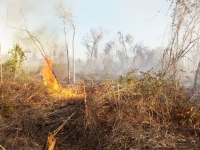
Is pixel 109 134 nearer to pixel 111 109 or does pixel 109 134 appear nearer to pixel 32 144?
pixel 111 109

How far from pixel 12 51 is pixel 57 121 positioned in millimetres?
6476

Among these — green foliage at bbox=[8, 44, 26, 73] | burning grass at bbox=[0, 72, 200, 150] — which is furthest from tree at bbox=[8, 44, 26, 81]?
burning grass at bbox=[0, 72, 200, 150]

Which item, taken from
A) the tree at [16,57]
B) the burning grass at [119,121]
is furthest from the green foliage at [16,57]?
the burning grass at [119,121]

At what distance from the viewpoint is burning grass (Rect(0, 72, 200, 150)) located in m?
5.52

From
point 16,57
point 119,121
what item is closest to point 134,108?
point 119,121

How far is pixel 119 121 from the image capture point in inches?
233

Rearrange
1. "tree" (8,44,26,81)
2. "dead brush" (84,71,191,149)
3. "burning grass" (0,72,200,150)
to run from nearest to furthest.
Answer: "burning grass" (0,72,200,150) → "dead brush" (84,71,191,149) → "tree" (8,44,26,81)

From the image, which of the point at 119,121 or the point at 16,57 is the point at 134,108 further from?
the point at 16,57

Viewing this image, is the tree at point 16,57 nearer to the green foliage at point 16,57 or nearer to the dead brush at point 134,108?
the green foliage at point 16,57

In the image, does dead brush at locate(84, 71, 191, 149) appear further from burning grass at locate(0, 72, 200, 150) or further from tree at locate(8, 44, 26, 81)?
tree at locate(8, 44, 26, 81)

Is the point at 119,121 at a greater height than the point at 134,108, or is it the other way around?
the point at 134,108

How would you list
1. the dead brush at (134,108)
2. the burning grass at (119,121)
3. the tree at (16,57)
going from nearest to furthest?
the burning grass at (119,121) → the dead brush at (134,108) → the tree at (16,57)

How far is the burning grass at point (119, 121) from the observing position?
552 cm

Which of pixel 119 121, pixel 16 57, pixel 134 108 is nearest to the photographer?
pixel 119 121
